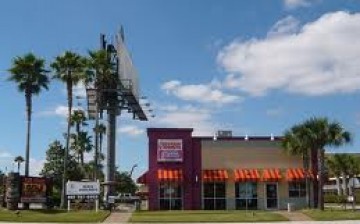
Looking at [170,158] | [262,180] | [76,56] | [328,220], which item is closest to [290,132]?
[262,180]

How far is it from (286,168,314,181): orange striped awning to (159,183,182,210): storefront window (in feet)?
29.8

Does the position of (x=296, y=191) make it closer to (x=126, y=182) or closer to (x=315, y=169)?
(x=315, y=169)

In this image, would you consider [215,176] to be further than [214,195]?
No

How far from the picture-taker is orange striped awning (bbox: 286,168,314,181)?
179 feet

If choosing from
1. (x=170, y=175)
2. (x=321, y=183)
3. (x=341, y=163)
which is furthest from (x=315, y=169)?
(x=341, y=163)

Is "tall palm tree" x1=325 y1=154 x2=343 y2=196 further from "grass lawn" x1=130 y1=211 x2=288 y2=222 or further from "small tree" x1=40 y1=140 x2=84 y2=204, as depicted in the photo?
"grass lawn" x1=130 y1=211 x2=288 y2=222

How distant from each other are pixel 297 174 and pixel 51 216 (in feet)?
69.0

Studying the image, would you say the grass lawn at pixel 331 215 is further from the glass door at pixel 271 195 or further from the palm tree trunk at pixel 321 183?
the glass door at pixel 271 195

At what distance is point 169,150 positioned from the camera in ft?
181

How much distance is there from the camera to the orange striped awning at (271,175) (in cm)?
5447

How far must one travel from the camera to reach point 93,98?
5938 cm

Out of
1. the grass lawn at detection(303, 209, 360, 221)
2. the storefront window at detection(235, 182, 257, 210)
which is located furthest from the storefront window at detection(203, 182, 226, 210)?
the grass lawn at detection(303, 209, 360, 221)

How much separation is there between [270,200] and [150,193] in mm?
10152

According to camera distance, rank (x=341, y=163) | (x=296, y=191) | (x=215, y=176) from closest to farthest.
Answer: (x=215, y=176), (x=296, y=191), (x=341, y=163)
